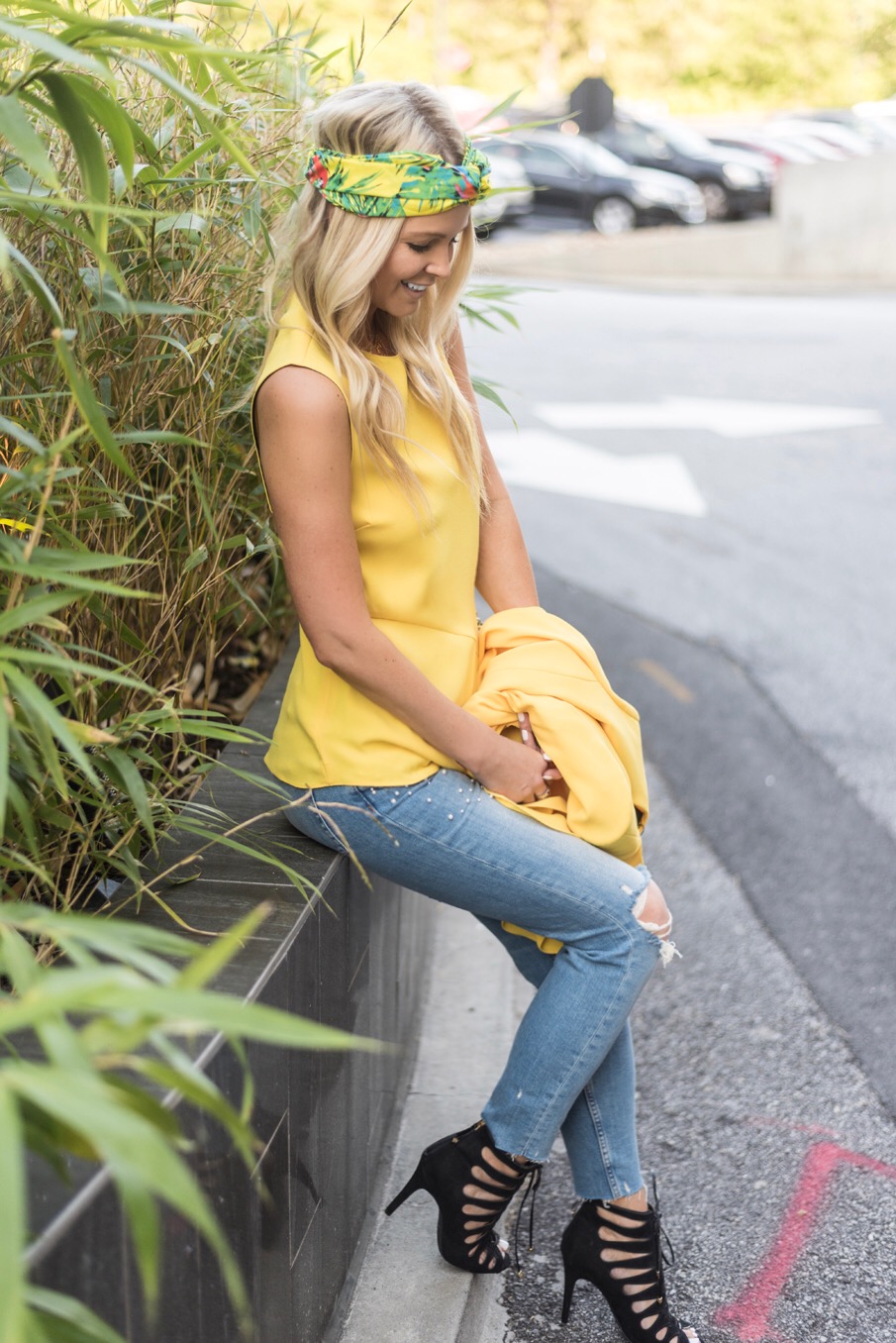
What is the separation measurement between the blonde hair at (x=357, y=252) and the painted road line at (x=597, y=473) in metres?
5.50

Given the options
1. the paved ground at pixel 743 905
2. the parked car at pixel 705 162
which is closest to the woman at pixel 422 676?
the paved ground at pixel 743 905

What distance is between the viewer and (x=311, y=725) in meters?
2.24

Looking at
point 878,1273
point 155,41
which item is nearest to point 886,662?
point 878,1273

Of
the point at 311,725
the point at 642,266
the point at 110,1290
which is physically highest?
the point at 110,1290

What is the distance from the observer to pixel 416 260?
2.17 m

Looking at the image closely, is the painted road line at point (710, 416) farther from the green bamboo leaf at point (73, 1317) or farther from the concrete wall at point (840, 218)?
the concrete wall at point (840, 218)

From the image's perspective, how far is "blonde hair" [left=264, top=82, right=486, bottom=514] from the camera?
212 cm

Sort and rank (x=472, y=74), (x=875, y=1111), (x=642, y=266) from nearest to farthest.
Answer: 1. (x=875, y=1111)
2. (x=642, y=266)
3. (x=472, y=74)

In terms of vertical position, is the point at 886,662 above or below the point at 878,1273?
below

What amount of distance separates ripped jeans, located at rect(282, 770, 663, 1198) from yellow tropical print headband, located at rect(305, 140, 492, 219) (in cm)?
85

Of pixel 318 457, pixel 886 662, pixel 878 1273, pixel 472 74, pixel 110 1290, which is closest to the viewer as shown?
pixel 110 1290

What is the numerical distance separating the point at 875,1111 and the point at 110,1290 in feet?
6.75

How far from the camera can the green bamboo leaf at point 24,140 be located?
1273 mm

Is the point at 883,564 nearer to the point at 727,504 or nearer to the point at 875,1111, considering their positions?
the point at 727,504
